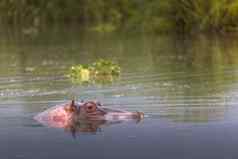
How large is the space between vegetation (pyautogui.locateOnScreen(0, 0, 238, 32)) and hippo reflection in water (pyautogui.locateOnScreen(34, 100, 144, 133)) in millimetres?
32292

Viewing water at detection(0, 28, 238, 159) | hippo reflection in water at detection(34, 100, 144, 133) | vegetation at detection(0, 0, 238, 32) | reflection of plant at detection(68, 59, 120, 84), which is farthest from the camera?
vegetation at detection(0, 0, 238, 32)

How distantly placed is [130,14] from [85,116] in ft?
132

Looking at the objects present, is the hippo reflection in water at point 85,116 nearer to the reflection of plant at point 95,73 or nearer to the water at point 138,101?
the water at point 138,101

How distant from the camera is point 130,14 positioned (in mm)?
57625

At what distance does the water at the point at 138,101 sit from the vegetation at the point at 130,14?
39.6 feet

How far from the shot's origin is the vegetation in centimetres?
5038

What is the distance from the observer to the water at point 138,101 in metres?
15.8

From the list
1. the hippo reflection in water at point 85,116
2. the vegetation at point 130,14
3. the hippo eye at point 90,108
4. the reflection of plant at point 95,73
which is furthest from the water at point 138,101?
the vegetation at point 130,14

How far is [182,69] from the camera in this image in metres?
28.6

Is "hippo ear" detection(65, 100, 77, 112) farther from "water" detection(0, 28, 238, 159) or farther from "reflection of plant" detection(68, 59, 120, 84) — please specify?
"reflection of plant" detection(68, 59, 120, 84)

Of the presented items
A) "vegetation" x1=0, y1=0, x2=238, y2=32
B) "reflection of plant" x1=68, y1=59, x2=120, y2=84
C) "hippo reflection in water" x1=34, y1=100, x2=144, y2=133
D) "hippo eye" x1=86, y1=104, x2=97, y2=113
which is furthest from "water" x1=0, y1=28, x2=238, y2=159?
"vegetation" x1=0, y1=0, x2=238, y2=32

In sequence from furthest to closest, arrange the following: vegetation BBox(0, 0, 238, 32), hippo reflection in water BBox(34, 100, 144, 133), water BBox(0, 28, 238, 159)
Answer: vegetation BBox(0, 0, 238, 32), hippo reflection in water BBox(34, 100, 144, 133), water BBox(0, 28, 238, 159)

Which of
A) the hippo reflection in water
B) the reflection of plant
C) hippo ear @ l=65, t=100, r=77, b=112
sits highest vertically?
the reflection of plant

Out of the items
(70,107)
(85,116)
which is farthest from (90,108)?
(70,107)
